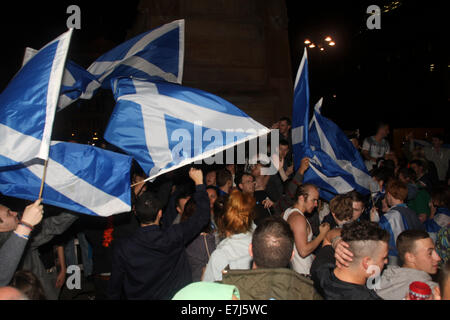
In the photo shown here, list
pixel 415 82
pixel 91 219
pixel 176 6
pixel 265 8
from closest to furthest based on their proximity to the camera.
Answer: pixel 91 219 → pixel 176 6 → pixel 265 8 → pixel 415 82

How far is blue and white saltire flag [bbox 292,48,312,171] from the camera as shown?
14.5 ft

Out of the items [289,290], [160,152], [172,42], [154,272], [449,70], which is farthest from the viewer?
[449,70]

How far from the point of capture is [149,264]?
10.4 ft

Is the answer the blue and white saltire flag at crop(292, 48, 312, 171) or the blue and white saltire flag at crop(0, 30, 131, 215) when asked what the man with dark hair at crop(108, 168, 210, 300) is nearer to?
the blue and white saltire flag at crop(0, 30, 131, 215)

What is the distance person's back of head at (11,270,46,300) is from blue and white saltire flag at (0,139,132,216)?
1245 millimetres

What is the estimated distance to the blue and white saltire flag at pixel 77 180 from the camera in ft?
11.3

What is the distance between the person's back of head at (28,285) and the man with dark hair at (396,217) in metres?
3.51

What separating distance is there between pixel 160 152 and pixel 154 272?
4.23 feet

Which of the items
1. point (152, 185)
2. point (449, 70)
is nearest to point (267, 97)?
point (152, 185)

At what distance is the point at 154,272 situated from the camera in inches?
125

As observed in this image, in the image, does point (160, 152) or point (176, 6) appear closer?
point (160, 152)

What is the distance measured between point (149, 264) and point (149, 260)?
3 cm

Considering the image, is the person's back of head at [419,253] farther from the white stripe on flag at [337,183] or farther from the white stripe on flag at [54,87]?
the white stripe on flag at [54,87]

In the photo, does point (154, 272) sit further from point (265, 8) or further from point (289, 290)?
point (265, 8)
